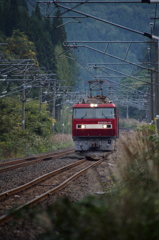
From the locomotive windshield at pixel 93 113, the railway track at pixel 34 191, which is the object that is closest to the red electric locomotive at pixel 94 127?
the locomotive windshield at pixel 93 113

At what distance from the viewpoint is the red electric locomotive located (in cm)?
2092

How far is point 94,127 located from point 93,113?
0.64 metres

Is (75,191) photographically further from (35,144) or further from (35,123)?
(35,123)

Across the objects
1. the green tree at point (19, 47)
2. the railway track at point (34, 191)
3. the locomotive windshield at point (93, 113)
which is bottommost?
the railway track at point (34, 191)

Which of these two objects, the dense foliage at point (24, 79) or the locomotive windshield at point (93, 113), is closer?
the locomotive windshield at point (93, 113)

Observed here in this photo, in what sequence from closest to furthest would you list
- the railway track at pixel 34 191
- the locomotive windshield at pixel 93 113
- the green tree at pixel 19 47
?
the railway track at pixel 34 191 → the locomotive windshield at pixel 93 113 → the green tree at pixel 19 47

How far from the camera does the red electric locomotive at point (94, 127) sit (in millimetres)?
20922

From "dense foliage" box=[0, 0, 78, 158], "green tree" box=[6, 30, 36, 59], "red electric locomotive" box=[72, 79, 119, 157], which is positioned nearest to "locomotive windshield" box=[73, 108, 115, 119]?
"red electric locomotive" box=[72, 79, 119, 157]

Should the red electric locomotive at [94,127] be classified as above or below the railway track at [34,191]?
above

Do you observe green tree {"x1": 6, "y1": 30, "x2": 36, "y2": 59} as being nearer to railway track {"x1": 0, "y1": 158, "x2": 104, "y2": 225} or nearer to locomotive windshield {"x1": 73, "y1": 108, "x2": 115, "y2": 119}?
locomotive windshield {"x1": 73, "y1": 108, "x2": 115, "y2": 119}

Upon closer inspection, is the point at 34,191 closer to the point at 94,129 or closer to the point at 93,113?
the point at 94,129

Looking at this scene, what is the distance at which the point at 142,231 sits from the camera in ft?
11.2

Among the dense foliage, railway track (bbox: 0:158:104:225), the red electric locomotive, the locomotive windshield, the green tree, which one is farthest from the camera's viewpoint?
the green tree

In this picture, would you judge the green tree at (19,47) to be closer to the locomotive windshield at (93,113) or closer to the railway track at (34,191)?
the locomotive windshield at (93,113)
